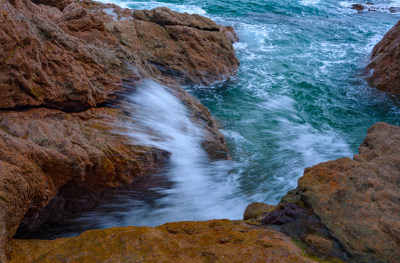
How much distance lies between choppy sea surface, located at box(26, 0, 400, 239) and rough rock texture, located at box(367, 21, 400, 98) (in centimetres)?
33

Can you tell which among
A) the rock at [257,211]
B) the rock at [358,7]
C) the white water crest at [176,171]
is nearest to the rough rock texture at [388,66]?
the white water crest at [176,171]

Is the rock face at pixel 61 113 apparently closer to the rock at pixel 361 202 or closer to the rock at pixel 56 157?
the rock at pixel 56 157

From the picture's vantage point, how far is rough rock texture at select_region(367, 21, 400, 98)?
8406mm

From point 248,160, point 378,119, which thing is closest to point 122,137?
point 248,160

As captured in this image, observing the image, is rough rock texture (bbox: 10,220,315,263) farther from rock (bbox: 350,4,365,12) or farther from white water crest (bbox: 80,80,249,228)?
rock (bbox: 350,4,365,12)

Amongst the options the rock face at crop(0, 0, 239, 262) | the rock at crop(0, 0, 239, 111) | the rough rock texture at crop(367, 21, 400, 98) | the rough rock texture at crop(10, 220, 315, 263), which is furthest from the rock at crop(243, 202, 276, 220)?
the rough rock texture at crop(367, 21, 400, 98)

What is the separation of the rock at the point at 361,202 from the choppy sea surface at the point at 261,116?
68.0 inches

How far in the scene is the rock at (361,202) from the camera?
2357 millimetres

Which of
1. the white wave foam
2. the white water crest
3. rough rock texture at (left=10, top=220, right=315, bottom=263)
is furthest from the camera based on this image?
the white wave foam

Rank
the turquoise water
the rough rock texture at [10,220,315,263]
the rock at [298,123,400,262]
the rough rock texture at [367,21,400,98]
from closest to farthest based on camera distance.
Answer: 1. the rough rock texture at [10,220,315,263]
2. the rock at [298,123,400,262]
3. the turquoise water
4. the rough rock texture at [367,21,400,98]

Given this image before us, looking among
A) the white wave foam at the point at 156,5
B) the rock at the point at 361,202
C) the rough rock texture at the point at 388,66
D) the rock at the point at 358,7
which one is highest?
the rock at the point at 358,7

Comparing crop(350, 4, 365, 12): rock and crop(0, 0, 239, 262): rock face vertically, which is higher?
crop(350, 4, 365, 12): rock

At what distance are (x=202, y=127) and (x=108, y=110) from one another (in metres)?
1.77

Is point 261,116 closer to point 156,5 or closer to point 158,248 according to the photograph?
point 158,248
